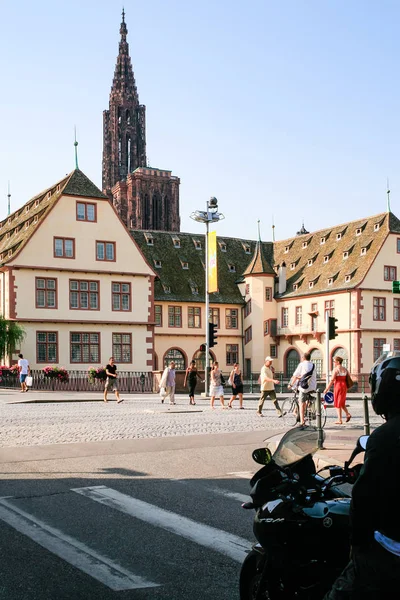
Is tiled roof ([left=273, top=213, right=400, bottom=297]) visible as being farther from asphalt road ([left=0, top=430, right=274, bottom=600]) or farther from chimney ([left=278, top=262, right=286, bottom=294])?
asphalt road ([left=0, top=430, right=274, bottom=600])

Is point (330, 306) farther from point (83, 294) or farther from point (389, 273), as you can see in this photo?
point (83, 294)

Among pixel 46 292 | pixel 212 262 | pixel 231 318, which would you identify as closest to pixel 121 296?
pixel 46 292

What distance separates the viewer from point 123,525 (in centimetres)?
798

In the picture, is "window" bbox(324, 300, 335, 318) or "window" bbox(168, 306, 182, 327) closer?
"window" bbox(324, 300, 335, 318)

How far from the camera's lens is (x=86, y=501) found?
9.34m

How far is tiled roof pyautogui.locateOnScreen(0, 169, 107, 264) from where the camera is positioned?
4741 centimetres

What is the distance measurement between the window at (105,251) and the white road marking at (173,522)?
39.2 m

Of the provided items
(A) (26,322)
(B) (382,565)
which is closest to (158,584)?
(B) (382,565)

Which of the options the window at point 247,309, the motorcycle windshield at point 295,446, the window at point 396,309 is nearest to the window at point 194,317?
the window at point 247,309

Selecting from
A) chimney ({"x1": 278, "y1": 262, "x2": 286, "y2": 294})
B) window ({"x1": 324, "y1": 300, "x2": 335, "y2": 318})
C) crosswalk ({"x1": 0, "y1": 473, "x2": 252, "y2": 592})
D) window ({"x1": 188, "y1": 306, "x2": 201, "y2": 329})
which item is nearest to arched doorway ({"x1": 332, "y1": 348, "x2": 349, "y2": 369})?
window ({"x1": 324, "y1": 300, "x2": 335, "y2": 318})

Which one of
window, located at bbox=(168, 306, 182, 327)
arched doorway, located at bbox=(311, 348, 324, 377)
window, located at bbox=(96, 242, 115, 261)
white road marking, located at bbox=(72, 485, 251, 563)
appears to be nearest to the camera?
white road marking, located at bbox=(72, 485, 251, 563)

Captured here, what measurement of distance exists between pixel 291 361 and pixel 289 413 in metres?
35.5

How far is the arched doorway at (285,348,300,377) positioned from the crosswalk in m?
50.8

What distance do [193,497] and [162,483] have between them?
1203 mm
